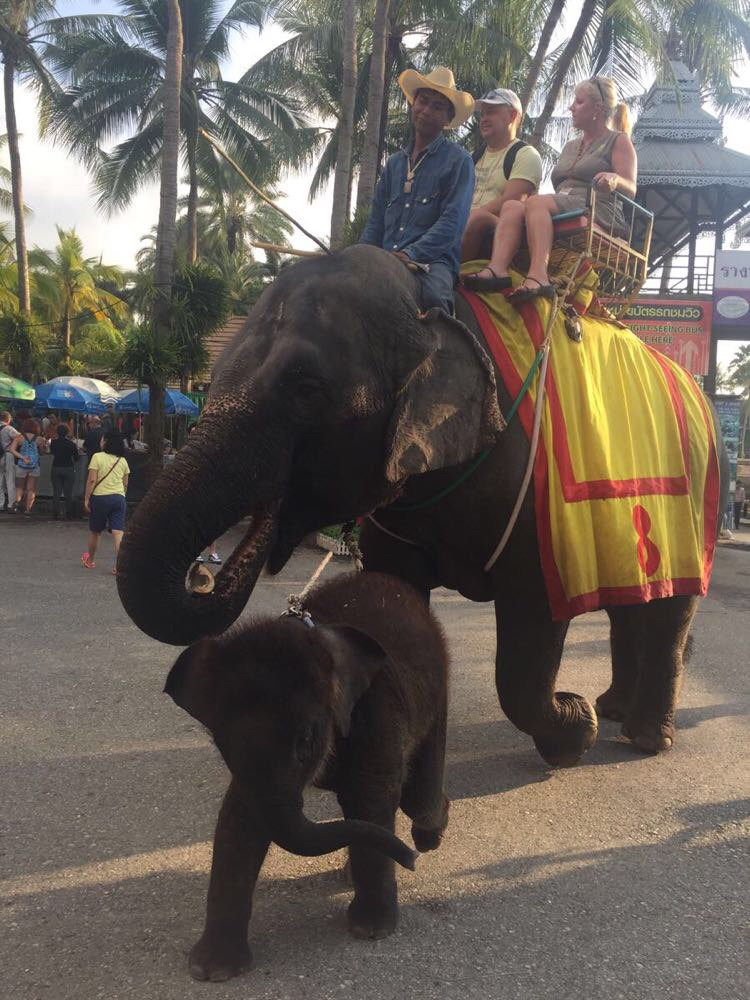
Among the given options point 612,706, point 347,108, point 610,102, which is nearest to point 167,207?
point 347,108

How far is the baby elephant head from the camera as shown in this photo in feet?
6.61

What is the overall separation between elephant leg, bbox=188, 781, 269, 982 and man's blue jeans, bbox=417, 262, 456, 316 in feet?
5.63

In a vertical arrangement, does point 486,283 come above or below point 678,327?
below

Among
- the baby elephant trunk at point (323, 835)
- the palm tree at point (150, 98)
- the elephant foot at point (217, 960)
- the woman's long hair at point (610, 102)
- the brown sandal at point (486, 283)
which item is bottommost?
the elephant foot at point (217, 960)

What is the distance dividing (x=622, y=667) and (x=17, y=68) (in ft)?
81.1

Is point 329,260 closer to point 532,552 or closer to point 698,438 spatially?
point 532,552

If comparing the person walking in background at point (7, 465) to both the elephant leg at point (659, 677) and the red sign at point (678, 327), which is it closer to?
the elephant leg at point (659, 677)

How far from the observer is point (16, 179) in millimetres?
22406

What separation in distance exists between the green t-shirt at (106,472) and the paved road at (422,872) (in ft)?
13.4

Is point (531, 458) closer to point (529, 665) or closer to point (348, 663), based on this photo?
point (529, 665)

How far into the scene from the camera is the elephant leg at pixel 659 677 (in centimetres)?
405

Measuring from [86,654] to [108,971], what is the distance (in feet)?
11.9

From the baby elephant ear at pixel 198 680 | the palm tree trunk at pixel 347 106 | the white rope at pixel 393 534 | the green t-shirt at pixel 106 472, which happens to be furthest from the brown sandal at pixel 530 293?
the palm tree trunk at pixel 347 106

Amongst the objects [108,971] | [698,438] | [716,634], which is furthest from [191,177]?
[108,971]
